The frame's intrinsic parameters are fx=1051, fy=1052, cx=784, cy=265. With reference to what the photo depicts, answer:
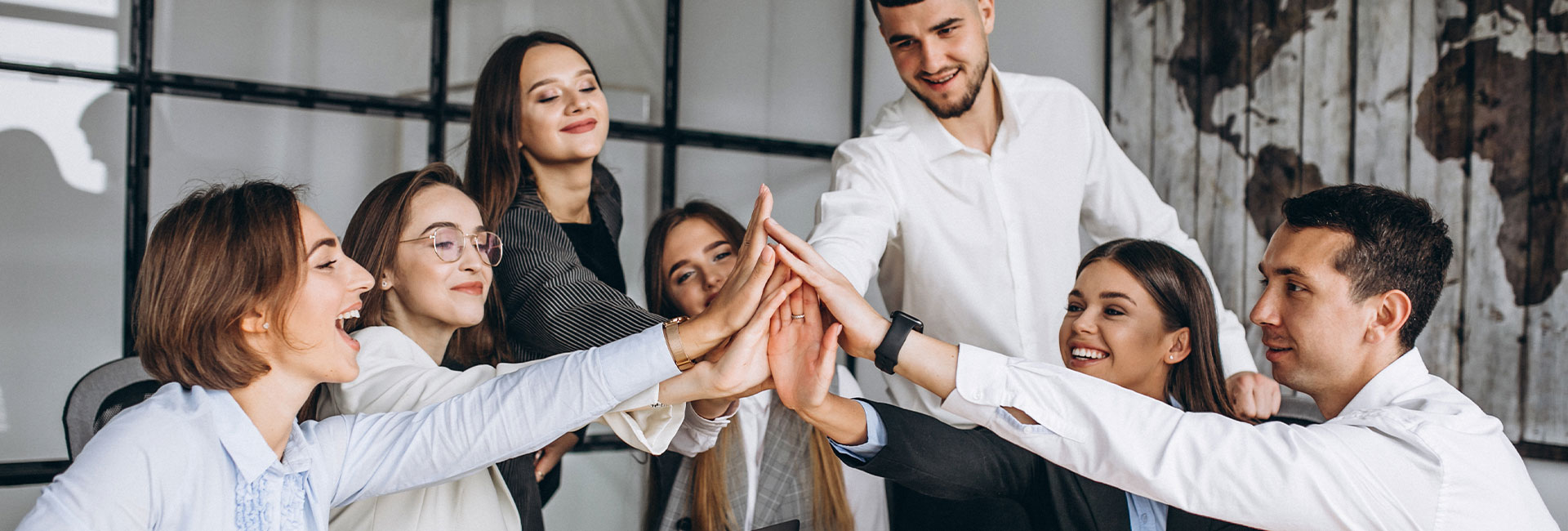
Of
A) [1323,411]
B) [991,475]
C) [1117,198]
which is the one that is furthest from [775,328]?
[1117,198]

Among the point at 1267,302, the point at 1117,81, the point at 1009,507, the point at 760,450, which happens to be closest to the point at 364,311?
Answer: the point at 760,450

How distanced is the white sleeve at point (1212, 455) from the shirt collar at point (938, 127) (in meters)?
1.03

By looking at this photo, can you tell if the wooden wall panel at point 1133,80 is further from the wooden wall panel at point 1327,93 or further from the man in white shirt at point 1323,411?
the man in white shirt at point 1323,411

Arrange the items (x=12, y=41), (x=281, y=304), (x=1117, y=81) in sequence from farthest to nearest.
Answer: (x=1117, y=81) → (x=12, y=41) → (x=281, y=304)

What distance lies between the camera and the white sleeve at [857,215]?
200 cm

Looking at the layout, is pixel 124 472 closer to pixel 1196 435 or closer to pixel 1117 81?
pixel 1196 435

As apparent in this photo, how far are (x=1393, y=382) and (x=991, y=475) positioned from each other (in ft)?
1.99

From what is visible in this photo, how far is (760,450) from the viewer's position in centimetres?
220

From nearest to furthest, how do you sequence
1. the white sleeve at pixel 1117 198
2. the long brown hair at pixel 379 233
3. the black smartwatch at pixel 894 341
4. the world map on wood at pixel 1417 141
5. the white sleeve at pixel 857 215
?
the black smartwatch at pixel 894 341 < the long brown hair at pixel 379 233 < the white sleeve at pixel 857 215 < the white sleeve at pixel 1117 198 < the world map on wood at pixel 1417 141

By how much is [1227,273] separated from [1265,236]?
18 cm

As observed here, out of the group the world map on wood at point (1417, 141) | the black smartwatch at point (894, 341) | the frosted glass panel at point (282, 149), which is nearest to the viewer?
the black smartwatch at point (894, 341)

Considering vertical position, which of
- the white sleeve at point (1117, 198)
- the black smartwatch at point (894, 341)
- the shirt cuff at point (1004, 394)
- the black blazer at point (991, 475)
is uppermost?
the white sleeve at point (1117, 198)

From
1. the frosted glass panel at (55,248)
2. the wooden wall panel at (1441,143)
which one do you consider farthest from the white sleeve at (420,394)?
the wooden wall panel at (1441,143)

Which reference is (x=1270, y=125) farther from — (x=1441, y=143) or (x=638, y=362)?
(x=638, y=362)
